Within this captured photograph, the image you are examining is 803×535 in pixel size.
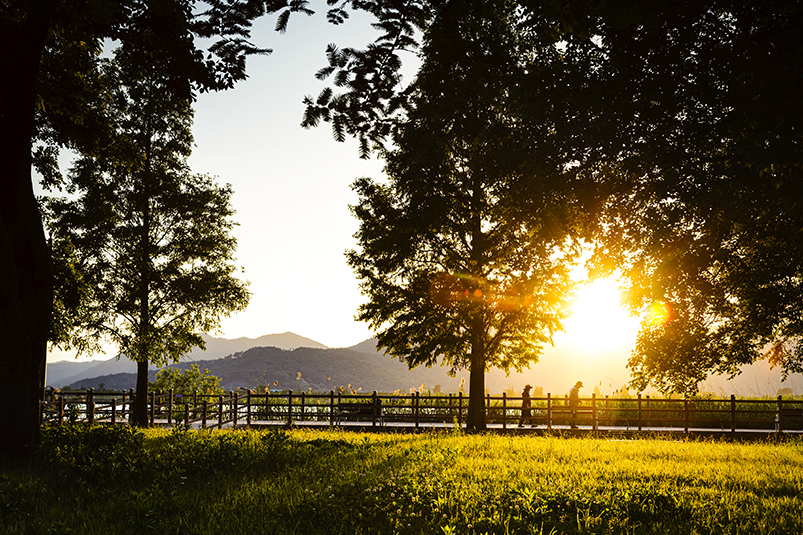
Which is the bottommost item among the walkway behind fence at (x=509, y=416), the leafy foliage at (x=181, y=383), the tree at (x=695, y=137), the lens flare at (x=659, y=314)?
the walkway behind fence at (x=509, y=416)

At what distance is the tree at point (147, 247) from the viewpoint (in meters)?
22.6

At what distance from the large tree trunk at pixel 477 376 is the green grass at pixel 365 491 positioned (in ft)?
29.5

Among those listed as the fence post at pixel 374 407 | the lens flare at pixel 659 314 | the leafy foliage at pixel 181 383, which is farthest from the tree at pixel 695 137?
the leafy foliage at pixel 181 383

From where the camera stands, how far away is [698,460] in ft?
41.2

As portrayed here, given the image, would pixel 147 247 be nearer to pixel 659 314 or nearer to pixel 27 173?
pixel 27 173

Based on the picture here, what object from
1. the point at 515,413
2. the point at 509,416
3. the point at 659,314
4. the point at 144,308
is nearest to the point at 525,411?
the point at 509,416

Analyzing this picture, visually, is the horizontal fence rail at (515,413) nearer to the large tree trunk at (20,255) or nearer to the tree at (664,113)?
the large tree trunk at (20,255)

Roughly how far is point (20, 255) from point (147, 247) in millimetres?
12767

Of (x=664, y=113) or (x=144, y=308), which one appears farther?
(x=144, y=308)

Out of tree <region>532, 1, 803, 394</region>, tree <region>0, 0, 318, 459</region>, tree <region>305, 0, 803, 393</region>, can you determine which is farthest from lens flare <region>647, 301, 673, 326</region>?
tree <region>0, 0, 318, 459</region>

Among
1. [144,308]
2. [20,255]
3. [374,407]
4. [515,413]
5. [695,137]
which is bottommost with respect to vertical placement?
[515,413]

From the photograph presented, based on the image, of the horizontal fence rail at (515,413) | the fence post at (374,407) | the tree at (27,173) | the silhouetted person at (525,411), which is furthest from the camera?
the fence post at (374,407)

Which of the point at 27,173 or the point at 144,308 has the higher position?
the point at 27,173

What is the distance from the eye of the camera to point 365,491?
25.3ft
